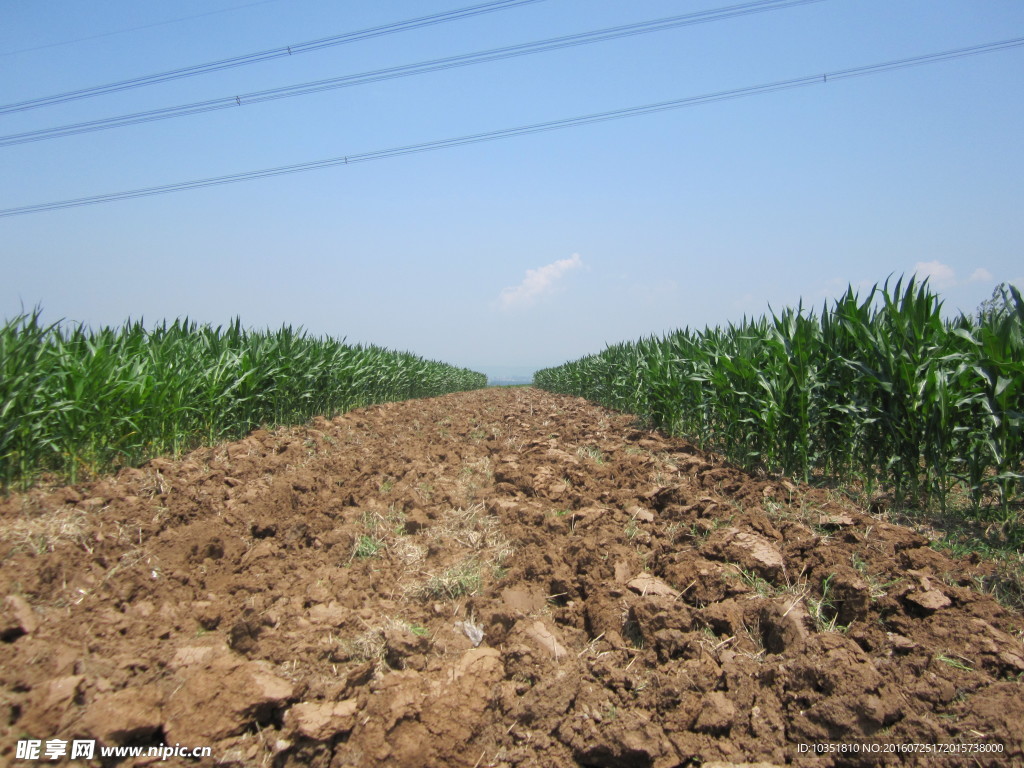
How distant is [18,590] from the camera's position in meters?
2.78

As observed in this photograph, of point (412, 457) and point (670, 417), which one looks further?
point (670, 417)

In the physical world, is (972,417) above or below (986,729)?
above

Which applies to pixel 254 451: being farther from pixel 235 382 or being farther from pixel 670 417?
pixel 670 417

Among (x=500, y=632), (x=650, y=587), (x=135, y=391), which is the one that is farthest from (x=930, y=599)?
(x=135, y=391)

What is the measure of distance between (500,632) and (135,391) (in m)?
4.49

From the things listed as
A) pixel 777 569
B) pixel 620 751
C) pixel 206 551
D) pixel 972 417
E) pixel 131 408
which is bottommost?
pixel 620 751

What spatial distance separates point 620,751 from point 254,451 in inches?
218

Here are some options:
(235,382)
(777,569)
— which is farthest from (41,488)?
(777,569)

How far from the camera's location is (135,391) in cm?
545

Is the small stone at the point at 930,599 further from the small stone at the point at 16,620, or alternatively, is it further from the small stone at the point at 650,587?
the small stone at the point at 16,620

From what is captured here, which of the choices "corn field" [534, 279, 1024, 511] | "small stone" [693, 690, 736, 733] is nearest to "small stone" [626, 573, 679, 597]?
"small stone" [693, 690, 736, 733]

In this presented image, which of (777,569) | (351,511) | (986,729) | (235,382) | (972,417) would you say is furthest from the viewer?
(235,382)

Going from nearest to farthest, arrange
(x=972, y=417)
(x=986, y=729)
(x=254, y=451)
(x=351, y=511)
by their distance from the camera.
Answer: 1. (x=986, y=729)
2. (x=972, y=417)
3. (x=351, y=511)
4. (x=254, y=451)

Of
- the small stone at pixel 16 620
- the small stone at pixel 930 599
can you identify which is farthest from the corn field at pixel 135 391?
the small stone at pixel 930 599
